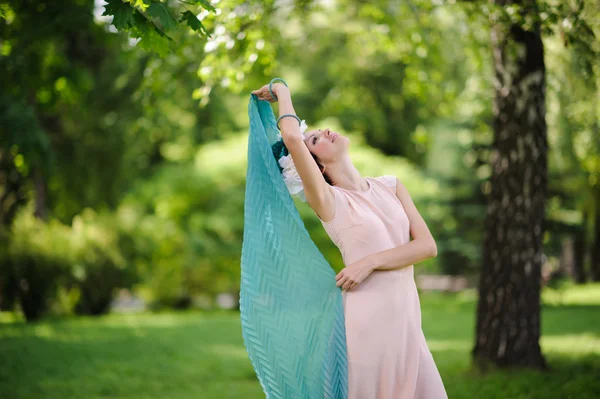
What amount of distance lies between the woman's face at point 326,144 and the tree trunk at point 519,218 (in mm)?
4093

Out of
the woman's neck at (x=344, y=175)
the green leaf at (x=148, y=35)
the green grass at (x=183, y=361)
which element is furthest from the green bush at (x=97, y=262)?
the woman's neck at (x=344, y=175)

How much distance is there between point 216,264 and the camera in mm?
19000

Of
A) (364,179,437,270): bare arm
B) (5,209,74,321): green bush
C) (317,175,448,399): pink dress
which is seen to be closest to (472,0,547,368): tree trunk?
(364,179,437,270): bare arm

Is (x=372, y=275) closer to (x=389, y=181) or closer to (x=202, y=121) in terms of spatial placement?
(x=389, y=181)

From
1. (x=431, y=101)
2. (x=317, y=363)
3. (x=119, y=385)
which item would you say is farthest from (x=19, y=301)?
(x=317, y=363)

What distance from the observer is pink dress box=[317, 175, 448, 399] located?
3211 mm

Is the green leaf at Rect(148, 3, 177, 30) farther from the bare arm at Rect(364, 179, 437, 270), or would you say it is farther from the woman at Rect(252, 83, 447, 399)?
the bare arm at Rect(364, 179, 437, 270)

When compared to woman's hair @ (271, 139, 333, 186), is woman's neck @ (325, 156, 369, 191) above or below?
below

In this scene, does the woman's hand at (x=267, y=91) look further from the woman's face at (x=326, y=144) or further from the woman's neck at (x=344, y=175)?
the woman's neck at (x=344, y=175)

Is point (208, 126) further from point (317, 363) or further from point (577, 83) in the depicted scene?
point (317, 363)

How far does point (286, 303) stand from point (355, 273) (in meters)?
0.41

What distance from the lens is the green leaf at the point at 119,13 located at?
375 centimetres

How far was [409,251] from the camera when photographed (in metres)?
3.28

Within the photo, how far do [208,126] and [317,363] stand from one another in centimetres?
2485
